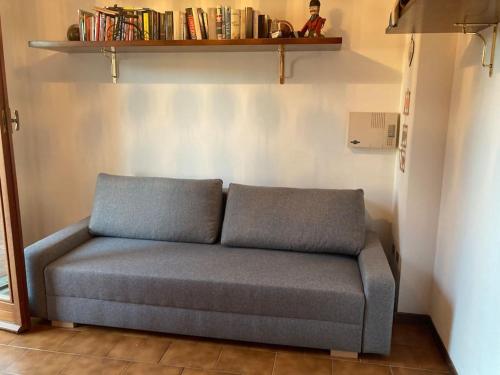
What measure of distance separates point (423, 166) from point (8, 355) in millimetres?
2519

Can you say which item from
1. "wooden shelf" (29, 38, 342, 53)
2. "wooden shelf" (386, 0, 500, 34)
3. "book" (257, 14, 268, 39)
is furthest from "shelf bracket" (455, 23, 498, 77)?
"book" (257, 14, 268, 39)

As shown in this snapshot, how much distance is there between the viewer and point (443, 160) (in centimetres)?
242

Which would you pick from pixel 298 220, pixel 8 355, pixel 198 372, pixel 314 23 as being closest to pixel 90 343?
pixel 8 355

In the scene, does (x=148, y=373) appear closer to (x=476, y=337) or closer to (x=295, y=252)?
(x=295, y=252)

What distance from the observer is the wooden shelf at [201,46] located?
2.57 meters

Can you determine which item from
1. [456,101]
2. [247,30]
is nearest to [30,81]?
[247,30]

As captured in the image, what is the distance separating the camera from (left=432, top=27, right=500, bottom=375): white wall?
1.73m

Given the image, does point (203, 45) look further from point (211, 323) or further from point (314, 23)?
point (211, 323)

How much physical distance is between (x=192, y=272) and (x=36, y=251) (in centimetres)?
94

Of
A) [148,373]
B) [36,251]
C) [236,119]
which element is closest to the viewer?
[148,373]

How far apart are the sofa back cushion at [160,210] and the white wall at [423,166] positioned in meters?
1.20

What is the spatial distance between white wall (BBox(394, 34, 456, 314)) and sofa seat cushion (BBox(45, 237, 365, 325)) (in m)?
0.39

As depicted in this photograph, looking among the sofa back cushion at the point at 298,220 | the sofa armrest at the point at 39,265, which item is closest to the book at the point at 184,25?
the sofa back cushion at the point at 298,220

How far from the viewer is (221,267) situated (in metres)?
2.41
